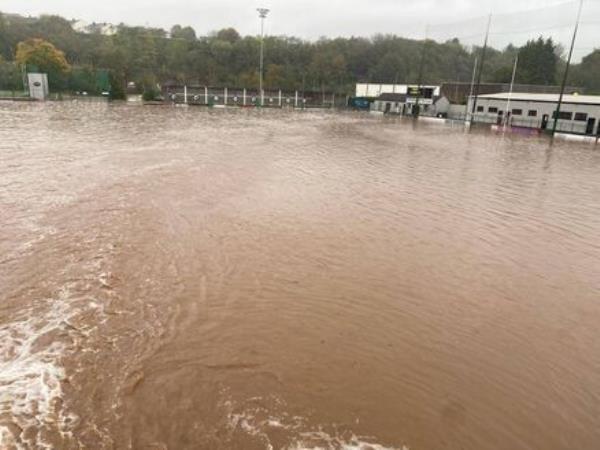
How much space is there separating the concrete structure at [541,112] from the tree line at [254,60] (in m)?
23.7

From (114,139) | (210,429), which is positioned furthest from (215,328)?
(114,139)

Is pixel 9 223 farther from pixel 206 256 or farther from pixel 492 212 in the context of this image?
pixel 492 212

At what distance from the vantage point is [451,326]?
21.4 feet

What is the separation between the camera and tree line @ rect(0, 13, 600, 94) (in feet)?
247

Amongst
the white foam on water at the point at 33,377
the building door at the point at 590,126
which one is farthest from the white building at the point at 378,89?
the white foam on water at the point at 33,377

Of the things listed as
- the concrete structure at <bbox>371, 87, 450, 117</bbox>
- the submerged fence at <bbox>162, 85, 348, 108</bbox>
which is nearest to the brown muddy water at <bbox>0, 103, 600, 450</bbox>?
the concrete structure at <bbox>371, 87, 450, 117</bbox>

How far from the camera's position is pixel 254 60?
102 m

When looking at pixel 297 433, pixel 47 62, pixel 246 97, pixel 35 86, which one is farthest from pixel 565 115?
pixel 47 62

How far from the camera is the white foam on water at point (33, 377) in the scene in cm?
426

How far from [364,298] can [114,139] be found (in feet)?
65.8

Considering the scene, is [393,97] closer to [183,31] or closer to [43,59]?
[43,59]

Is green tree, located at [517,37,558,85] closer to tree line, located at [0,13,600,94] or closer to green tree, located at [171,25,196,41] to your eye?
tree line, located at [0,13,600,94]

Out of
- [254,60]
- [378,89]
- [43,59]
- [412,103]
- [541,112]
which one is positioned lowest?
[541,112]

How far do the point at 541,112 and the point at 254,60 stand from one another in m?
72.2
